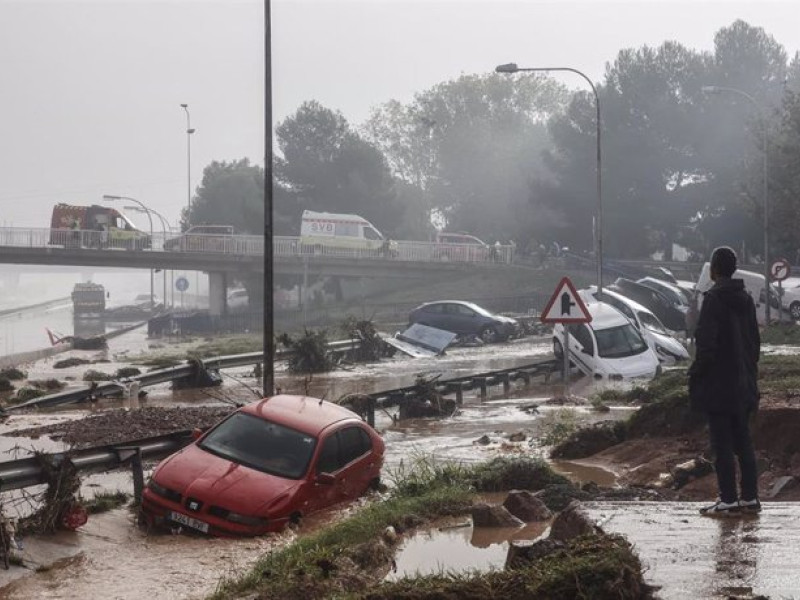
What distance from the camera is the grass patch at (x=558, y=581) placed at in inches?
271

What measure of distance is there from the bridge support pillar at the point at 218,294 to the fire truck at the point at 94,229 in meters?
5.09

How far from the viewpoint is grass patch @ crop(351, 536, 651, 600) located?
6875 mm

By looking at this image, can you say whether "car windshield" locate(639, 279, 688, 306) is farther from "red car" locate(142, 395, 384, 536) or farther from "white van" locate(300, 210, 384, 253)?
"red car" locate(142, 395, 384, 536)

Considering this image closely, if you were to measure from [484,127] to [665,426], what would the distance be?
295ft

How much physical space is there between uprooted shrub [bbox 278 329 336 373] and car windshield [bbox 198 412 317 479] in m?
19.7

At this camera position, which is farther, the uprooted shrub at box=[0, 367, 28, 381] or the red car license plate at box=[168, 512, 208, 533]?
the uprooted shrub at box=[0, 367, 28, 381]

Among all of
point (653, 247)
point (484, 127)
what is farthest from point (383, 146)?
point (653, 247)

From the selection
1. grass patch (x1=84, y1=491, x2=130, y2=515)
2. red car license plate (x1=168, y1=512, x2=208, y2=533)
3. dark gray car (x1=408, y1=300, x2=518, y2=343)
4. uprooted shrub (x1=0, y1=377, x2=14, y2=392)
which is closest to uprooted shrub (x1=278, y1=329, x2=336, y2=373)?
uprooted shrub (x1=0, y1=377, x2=14, y2=392)

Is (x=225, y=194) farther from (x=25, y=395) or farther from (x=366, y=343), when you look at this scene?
(x=25, y=395)

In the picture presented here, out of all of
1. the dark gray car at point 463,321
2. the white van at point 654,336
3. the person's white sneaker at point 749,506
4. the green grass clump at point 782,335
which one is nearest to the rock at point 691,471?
the person's white sneaker at point 749,506

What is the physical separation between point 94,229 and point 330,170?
1844 cm

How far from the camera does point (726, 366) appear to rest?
9.23 m

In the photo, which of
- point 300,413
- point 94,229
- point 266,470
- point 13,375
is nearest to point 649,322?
point 13,375

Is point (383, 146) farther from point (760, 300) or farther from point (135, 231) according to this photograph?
point (760, 300)
